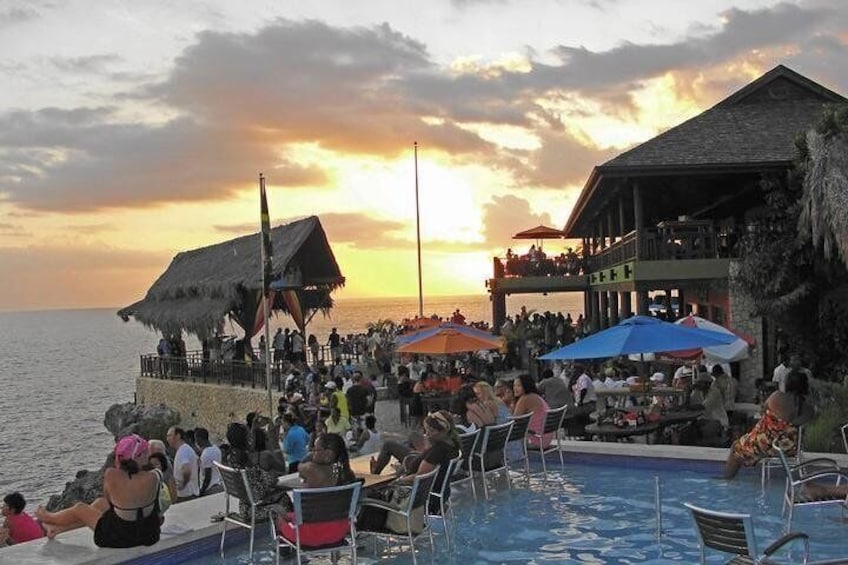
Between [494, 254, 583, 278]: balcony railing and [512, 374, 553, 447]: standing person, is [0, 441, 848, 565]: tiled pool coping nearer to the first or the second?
[512, 374, 553, 447]: standing person

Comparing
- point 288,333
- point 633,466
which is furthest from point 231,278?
point 633,466

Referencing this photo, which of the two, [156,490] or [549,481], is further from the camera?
[549,481]

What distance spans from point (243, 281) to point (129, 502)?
2013 centimetres

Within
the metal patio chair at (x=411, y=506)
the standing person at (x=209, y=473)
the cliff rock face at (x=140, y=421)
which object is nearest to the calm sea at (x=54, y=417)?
the cliff rock face at (x=140, y=421)

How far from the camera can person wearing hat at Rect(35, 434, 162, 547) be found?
706cm

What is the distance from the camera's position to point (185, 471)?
34.2 feet

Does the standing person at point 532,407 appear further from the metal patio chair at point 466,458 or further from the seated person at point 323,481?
the seated person at point 323,481

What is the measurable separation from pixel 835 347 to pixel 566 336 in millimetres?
11876

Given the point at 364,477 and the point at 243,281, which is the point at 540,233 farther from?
the point at 364,477

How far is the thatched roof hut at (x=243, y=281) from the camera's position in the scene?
27297mm

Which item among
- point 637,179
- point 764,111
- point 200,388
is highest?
point 764,111

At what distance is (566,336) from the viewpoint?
2905 cm

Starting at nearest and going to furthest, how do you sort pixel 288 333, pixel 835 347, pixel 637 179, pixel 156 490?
pixel 156 490
pixel 835 347
pixel 637 179
pixel 288 333

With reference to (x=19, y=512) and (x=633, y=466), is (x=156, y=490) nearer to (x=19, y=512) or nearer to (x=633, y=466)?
(x=19, y=512)
